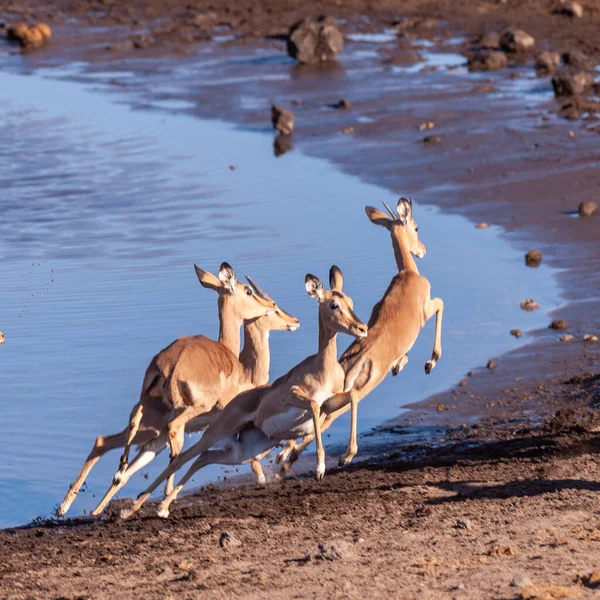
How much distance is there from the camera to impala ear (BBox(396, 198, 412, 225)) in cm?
1103

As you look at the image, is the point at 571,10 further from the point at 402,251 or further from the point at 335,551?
the point at 335,551

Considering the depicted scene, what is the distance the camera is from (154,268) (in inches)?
586

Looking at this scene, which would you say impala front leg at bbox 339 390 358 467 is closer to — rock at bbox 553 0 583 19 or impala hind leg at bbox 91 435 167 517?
impala hind leg at bbox 91 435 167 517

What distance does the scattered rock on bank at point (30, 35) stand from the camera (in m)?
33.7

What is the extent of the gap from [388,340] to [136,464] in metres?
1.94

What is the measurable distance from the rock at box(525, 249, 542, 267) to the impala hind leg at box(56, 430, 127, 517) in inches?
270

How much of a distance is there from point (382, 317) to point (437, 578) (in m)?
3.44

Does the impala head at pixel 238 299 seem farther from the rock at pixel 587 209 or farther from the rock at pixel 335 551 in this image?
the rock at pixel 587 209

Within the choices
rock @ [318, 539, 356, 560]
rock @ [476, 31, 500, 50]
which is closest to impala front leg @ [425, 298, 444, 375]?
rock @ [318, 539, 356, 560]

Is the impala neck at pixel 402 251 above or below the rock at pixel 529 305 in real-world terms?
above

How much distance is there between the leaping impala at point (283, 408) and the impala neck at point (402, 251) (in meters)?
1.98

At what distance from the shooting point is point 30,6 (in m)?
41.0

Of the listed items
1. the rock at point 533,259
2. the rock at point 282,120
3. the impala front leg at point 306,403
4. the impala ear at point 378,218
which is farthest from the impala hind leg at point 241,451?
the rock at point 282,120

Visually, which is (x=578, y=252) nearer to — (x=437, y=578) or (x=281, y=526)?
(x=281, y=526)
